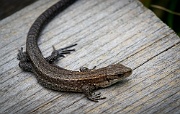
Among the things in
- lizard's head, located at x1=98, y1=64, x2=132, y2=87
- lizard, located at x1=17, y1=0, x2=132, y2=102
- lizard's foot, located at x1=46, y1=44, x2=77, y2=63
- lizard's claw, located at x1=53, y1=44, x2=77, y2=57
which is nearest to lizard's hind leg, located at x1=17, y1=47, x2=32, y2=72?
lizard, located at x1=17, y1=0, x2=132, y2=102

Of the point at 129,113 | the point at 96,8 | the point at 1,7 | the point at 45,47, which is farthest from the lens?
the point at 1,7

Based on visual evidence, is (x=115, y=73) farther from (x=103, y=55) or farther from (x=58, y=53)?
(x=58, y=53)

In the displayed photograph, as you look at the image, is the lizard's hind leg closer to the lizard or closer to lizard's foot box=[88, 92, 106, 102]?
the lizard

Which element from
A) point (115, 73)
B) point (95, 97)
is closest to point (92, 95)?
point (95, 97)

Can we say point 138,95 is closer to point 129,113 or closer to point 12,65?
point 129,113

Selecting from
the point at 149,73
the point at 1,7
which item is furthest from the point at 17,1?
the point at 149,73

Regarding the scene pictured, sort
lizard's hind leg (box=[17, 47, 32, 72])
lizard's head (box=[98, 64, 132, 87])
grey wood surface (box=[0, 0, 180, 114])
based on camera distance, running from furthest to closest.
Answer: lizard's hind leg (box=[17, 47, 32, 72])
lizard's head (box=[98, 64, 132, 87])
grey wood surface (box=[0, 0, 180, 114])

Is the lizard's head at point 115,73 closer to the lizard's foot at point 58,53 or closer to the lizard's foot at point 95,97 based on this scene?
the lizard's foot at point 95,97

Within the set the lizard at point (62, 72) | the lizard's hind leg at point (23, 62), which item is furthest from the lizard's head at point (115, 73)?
the lizard's hind leg at point (23, 62)
